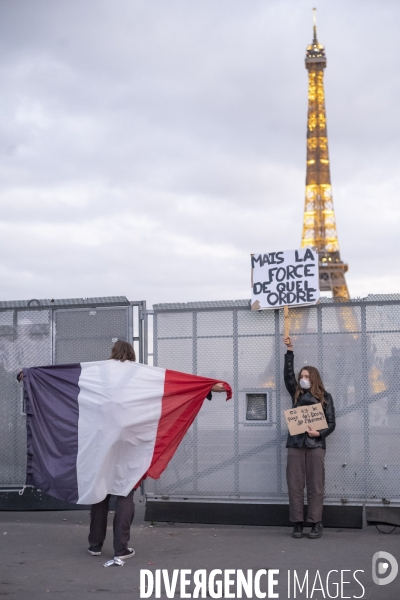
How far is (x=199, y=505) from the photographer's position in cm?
977

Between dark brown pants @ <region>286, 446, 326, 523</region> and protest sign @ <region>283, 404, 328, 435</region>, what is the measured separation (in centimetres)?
23

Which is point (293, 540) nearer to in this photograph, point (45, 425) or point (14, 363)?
point (45, 425)

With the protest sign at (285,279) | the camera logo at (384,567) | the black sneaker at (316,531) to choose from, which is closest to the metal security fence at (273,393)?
the protest sign at (285,279)

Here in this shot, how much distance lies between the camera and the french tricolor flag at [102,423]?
787 centimetres

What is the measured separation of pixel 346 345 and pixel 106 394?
3.07 meters

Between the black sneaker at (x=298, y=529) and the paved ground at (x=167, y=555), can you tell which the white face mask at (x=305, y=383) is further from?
the paved ground at (x=167, y=555)

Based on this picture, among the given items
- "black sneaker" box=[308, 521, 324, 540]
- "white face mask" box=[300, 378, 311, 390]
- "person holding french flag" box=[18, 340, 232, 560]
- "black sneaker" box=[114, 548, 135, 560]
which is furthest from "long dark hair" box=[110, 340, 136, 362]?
"black sneaker" box=[308, 521, 324, 540]

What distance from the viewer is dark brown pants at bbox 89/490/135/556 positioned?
7.59 meters

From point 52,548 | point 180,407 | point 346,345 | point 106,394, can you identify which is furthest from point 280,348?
point 52,548

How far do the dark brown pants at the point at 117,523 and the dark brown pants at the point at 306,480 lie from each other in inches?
78.5

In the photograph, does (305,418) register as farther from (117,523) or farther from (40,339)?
(40,339)

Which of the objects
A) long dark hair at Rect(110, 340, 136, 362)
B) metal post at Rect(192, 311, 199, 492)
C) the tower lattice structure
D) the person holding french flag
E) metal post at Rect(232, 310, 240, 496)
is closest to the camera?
the person holding french flag

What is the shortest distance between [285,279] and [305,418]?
5.72 feet

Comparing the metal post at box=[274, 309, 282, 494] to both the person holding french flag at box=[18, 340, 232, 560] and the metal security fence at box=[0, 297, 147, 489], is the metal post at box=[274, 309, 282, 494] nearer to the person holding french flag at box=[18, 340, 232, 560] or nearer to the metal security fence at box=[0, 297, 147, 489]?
the person holding french flag at box=[18, 340, 232, 560]
